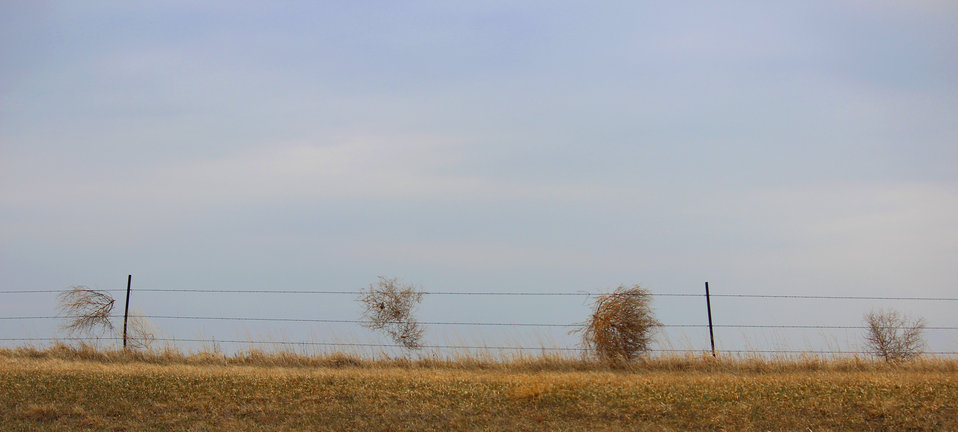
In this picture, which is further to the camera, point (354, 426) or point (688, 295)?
point (688, 295)

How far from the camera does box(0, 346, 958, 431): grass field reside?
363 inches

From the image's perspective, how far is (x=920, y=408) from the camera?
30.5 ft

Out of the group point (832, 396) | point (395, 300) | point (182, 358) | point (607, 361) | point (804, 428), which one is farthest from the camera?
point (395, 300)

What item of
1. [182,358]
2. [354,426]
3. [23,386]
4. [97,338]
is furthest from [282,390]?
[97,338]

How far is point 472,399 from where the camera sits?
10266mm

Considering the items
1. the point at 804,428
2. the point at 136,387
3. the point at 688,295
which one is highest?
the point at 688,295

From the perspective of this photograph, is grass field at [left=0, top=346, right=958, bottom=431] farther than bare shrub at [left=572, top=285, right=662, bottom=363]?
No

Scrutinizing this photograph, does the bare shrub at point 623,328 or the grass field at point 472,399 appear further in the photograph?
the bare shrub at point 623,328

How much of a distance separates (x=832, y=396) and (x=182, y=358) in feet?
40.8

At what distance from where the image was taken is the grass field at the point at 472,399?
30.2 ft

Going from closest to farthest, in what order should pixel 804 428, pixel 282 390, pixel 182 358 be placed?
pixel 804 428 < pixel 282 390 < pixel 182 358

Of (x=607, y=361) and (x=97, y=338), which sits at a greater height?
(x=97, y=338)

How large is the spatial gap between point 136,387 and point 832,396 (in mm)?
10347

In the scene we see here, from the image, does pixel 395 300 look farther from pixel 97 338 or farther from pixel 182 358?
pixel 97 338
